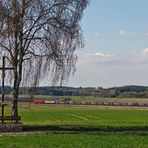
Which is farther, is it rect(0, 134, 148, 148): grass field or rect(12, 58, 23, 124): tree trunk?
rect(12, 58, 23, 124): tree trunk

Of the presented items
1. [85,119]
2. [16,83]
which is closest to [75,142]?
[16,83]

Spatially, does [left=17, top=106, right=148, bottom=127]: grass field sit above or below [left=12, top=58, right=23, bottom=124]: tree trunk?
below

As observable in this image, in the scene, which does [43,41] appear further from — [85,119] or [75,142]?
[85,119]

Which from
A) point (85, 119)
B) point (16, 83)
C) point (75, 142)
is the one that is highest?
point (16, 83)

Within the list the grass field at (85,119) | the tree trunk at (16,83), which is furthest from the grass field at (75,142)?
the grass field at (85,119)

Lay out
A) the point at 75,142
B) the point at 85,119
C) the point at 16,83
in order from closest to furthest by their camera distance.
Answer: the point at 75,142
the point at 16,83
the point at 85,119

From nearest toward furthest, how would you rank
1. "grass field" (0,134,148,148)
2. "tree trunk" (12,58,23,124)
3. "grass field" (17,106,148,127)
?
"grass field" (0,134,148,148) < "tree trunk" (12,58,23,124) < "grass field" (17,106,148,127)

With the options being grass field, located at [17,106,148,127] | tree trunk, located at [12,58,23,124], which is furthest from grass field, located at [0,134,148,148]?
grass field, located at [17,106,148,127]

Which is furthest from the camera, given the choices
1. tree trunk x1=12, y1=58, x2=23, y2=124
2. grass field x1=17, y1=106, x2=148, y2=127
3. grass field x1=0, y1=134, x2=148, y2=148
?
grass field x1=17, y1=106, x2=148, y2=127

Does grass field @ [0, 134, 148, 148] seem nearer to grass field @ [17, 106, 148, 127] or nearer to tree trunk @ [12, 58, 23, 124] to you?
tree trunk @ [12, 58, 23, 124]

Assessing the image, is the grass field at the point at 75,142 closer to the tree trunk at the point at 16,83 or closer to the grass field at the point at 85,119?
the tree trunk at the point at 16,83

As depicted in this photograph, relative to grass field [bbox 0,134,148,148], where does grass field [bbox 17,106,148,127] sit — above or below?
above

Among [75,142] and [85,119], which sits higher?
[85,119]

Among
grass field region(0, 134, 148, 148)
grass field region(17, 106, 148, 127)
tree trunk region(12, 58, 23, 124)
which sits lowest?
grass field region(0, 134, 148, 148)
